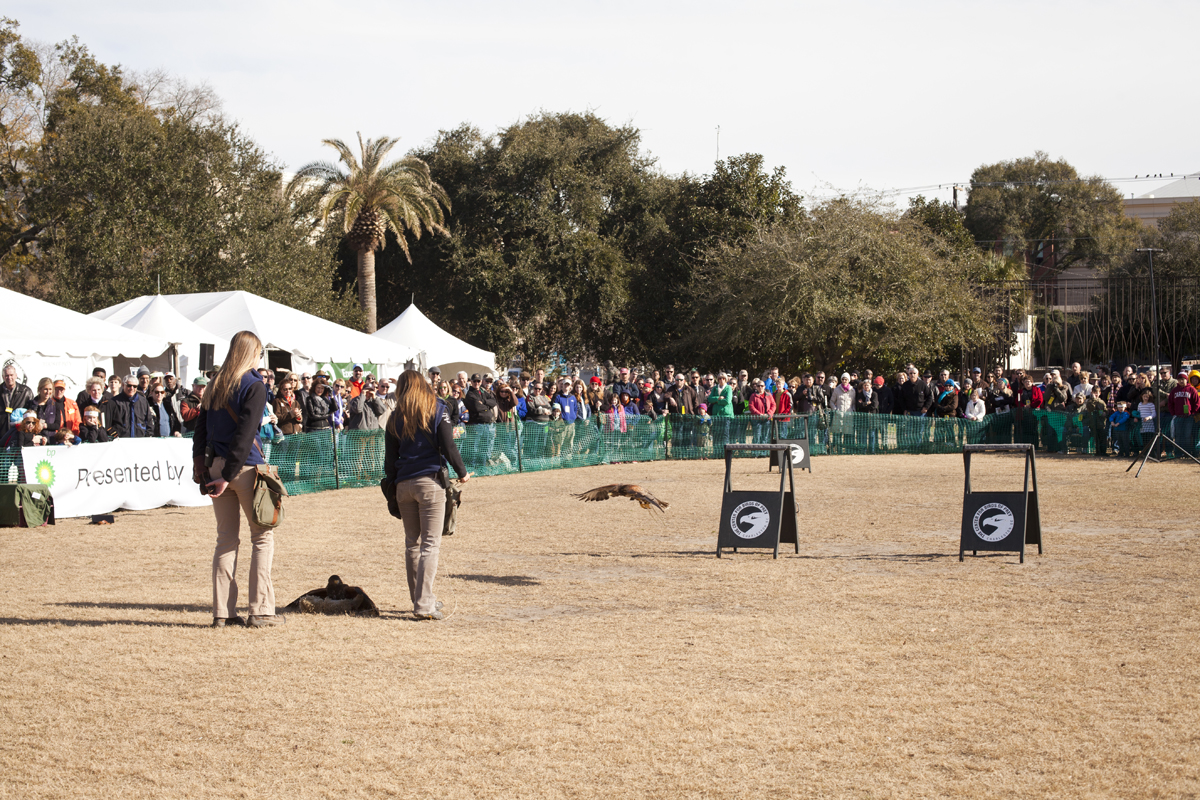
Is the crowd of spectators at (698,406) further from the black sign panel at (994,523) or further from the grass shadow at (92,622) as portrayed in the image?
the black sign panel at (994,523)

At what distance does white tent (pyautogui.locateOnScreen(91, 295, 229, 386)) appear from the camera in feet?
72.1

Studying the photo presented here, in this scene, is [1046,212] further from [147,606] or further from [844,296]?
[147,606]

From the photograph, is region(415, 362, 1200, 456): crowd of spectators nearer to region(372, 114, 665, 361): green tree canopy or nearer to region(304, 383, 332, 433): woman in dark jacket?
region(304, 383, 332, 433): woman in dark jacket

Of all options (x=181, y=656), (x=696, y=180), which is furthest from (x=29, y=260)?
(x=181, y=656)

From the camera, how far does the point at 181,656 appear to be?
6789 mm

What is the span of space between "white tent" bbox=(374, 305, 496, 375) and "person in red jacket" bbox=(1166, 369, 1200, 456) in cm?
1763

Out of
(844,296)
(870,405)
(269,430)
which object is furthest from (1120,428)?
(269,430)

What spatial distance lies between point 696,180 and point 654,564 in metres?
32.1

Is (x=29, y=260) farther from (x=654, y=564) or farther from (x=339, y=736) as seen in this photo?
(x=339, y=736)

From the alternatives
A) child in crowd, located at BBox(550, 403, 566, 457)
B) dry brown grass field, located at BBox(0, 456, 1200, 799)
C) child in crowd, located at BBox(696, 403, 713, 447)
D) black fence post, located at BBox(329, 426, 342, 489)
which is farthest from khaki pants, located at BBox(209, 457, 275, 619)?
child in crowd, located at BBox(696, 403, 713, 447)

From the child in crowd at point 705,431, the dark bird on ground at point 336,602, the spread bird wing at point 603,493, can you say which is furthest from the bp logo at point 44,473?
the child in crowd at point 705,431

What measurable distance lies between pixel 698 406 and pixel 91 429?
14.4 metres

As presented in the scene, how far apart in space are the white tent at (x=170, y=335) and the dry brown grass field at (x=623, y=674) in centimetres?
1086

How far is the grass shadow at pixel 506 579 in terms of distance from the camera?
31.0 feet
